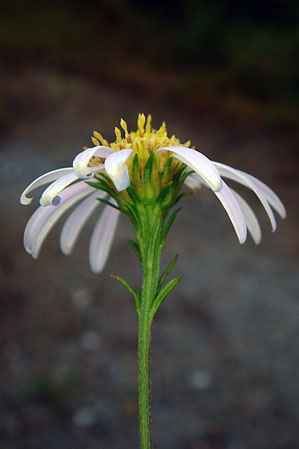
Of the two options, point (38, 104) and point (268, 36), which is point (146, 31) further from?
point (38, 104)

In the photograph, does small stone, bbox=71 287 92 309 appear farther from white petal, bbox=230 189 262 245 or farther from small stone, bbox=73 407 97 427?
white petal, bbox=230 189 262 245

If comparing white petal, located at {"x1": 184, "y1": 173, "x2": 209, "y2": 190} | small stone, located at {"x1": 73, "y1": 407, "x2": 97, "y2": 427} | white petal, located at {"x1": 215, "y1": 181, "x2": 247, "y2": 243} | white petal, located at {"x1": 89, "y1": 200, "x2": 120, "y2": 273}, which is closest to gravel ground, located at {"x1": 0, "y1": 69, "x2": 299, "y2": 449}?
small stone, located at {"x1": 73, "y1": 407, "x2": 97, "y2": 427}

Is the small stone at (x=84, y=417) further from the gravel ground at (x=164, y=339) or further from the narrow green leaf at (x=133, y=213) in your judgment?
the narrow green leaf at (x=133, y=213)

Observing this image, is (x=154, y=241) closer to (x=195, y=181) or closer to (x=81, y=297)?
(x=195, y=181)

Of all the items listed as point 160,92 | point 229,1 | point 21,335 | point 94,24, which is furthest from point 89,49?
point 21,335

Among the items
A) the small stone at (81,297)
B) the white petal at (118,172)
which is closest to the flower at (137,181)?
the white petal at (118,172)

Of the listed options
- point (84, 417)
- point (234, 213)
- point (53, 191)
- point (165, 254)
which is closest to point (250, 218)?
point (234, 213)
